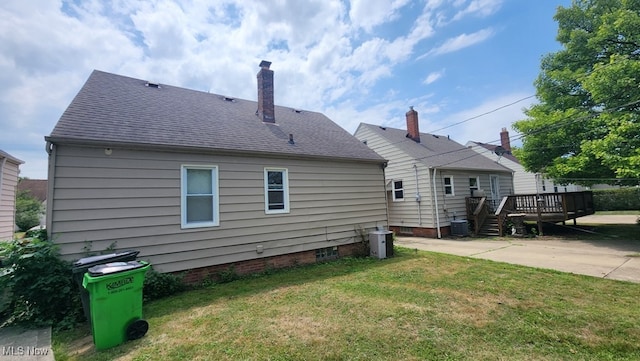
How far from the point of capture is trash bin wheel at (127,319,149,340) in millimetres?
3545

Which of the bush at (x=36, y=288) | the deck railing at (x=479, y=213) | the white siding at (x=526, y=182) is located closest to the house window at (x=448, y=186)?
the deck railing at (x=479, y=213)

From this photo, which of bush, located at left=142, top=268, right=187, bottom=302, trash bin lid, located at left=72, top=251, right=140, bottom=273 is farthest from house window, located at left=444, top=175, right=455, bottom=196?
trash bin lid, located at left=72, top=251, right=140, bottom=273

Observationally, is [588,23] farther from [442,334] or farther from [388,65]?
[442,334]

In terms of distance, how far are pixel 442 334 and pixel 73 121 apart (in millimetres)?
7488

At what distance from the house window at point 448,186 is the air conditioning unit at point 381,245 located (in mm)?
6615

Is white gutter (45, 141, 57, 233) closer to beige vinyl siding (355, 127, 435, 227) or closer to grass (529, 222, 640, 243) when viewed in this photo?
beige vinyl siding (355, 127, 435, 227)

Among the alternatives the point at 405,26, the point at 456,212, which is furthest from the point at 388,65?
the point at 456,212

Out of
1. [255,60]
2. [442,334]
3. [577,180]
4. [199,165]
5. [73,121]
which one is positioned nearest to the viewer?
[442,334]

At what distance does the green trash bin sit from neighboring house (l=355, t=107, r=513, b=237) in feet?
39.1

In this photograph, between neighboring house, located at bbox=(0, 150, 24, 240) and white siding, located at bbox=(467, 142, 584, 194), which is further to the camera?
white siding, located at bbox=(467, 142, 584, 194)

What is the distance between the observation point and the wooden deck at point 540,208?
11352mm

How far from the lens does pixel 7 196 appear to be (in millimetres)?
9625

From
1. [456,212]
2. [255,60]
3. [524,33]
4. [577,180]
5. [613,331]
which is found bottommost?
[613,331]

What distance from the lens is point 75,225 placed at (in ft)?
16.5
